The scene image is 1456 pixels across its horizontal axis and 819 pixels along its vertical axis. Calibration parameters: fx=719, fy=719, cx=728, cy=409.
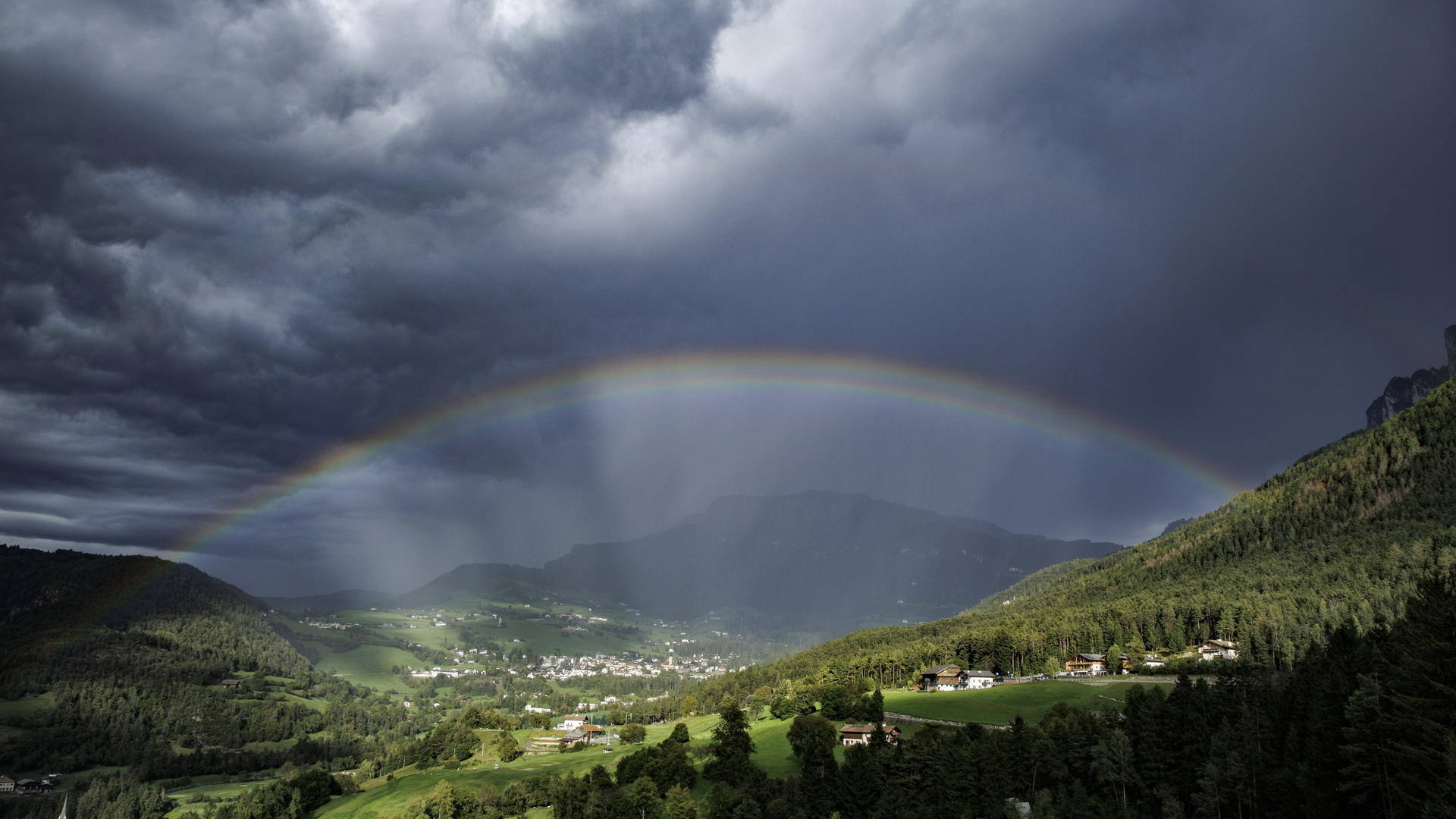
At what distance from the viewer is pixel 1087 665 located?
11431 cm

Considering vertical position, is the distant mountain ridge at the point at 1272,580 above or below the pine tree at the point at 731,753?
above

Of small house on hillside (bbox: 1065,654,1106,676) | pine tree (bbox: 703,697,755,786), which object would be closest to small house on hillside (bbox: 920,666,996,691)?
small house on hillside (bbox: 1065,654,1106,676)

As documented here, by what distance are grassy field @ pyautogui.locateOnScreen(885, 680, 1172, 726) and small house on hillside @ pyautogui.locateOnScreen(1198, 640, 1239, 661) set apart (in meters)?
24.9

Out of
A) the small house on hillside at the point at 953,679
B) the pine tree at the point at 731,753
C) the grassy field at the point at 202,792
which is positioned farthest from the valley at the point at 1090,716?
the small house on hillside at the point at 953,679

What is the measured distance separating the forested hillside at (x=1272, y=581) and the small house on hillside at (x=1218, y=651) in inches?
111

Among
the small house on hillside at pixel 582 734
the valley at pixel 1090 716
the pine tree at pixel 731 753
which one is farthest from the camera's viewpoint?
the small house on hillside at pixel 582 734

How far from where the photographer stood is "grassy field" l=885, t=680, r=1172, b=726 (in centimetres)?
8325

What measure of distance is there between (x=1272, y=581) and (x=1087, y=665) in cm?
5042

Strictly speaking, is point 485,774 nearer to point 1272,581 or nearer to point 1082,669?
point 1082,669

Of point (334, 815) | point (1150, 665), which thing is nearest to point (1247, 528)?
point (1150, 665)

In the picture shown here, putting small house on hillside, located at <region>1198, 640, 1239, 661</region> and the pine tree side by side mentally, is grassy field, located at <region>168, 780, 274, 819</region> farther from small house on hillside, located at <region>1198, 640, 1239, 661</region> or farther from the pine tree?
small house on hillside, located at <region>1198, 640, 1239, 661</region>

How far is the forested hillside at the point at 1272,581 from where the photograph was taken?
368 feet

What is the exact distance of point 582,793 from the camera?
86.3 m

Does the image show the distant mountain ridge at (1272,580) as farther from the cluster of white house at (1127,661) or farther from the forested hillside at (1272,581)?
the cluster of white house at (1127,661)
